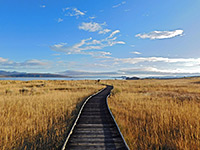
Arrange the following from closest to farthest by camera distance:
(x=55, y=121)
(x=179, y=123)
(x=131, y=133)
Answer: (x=131, y=133) < (x=179, y=123) < (x=55, y=121)

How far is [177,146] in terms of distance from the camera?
4.48m

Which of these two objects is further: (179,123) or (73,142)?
(179,123)

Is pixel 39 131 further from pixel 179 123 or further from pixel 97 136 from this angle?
pixel 179 123

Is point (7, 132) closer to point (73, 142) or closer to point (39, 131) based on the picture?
point (39, 131)

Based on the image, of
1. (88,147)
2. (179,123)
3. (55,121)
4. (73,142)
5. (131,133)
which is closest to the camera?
(88,147)

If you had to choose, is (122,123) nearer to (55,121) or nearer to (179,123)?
(179,123)

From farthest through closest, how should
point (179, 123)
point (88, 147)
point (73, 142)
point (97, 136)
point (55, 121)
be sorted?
point (55, 121) → point (179, 123) → point (97, 136) → point (73, 142) → point (88, 147)

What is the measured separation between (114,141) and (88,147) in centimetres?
106

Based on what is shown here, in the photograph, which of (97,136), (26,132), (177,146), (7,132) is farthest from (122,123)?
(7,132)

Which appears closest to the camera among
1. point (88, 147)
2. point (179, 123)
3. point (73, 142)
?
point (88, 147)

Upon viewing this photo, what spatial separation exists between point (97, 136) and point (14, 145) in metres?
3.28

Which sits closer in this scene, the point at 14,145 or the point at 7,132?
the point at 14,145

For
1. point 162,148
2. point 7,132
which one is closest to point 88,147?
point 162,148

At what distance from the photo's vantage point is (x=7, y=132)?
5551mm
